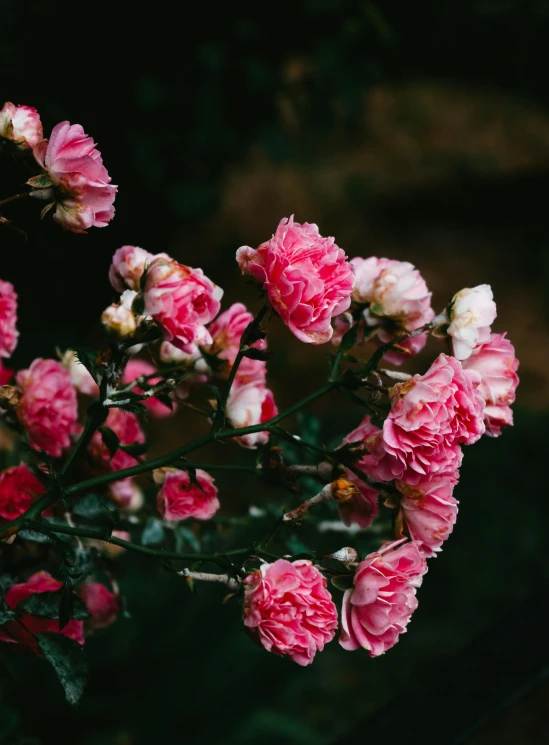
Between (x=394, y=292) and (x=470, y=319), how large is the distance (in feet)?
0.18

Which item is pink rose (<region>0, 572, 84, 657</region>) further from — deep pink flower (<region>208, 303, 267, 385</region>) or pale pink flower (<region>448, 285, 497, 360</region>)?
pale pink flower (<region>448, 285, 497, 360</region>)

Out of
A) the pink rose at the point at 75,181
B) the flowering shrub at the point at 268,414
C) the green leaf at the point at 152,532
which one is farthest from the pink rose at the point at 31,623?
the pink rose at the point at 75,181

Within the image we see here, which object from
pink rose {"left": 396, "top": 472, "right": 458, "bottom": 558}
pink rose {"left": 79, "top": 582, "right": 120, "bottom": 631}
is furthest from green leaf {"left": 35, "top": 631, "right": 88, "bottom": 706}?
pink rose {"left": 396, "top": 472, "right": 458, "bottom": 558}

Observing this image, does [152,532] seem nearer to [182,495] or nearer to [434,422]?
[182,495]

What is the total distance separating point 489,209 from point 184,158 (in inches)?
79.6

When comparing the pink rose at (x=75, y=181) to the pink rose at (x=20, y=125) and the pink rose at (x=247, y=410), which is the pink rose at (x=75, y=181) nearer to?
the pink rose at (x=20, y=125)

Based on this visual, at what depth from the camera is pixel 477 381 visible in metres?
0.52

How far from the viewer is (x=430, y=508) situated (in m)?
0.51

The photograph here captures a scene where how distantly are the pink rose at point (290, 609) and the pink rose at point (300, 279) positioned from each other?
0.13 metres

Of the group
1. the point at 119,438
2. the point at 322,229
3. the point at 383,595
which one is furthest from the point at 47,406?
the point at 322,229

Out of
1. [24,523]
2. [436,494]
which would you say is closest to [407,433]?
[436,494]

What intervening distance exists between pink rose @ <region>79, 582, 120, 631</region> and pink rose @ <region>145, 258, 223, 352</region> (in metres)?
0.25

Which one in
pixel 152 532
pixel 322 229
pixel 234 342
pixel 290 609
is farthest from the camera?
pixel 322 229

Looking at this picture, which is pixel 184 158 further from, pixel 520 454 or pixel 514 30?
pixel 514 30
